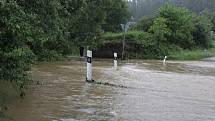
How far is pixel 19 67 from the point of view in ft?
30.8

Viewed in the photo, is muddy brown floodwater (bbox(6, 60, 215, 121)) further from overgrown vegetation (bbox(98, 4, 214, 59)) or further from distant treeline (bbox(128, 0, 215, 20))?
distant treeline (bbox(128, 0, 215, 20))

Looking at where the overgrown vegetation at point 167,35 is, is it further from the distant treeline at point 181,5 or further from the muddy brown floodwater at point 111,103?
the distant treeline at point 181,5

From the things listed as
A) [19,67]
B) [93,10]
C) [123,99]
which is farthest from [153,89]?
[93,10]

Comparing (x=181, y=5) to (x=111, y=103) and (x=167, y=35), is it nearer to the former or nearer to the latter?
(x=167, y=35)

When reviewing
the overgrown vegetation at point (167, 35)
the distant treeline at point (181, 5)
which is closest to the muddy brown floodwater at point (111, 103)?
the overgrown vegetation at point (167, 35)

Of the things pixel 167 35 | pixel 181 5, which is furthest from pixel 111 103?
pixel 181 5

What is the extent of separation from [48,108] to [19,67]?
3.44ft

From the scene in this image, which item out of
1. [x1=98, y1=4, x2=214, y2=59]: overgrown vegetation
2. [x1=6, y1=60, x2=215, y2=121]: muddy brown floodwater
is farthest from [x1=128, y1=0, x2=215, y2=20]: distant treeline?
[x1=6, y1=60, x2=215, y2=121]: muddy brown floodwater

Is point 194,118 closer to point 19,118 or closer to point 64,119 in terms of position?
point 64,119

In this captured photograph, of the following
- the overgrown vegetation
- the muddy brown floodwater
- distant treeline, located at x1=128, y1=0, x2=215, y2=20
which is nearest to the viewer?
the muddy brown floodwater

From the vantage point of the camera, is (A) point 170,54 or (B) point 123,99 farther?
(A) point 170,54

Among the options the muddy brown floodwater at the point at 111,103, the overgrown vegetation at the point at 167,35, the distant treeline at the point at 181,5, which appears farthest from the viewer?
the distant treeline at the point at 181,5

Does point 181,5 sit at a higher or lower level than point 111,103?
higher

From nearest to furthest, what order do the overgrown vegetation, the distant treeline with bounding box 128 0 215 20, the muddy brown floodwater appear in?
the muddy brown floodwater → the overgrown vegetation → the distant treeline with bounding box 128 0 215 20
